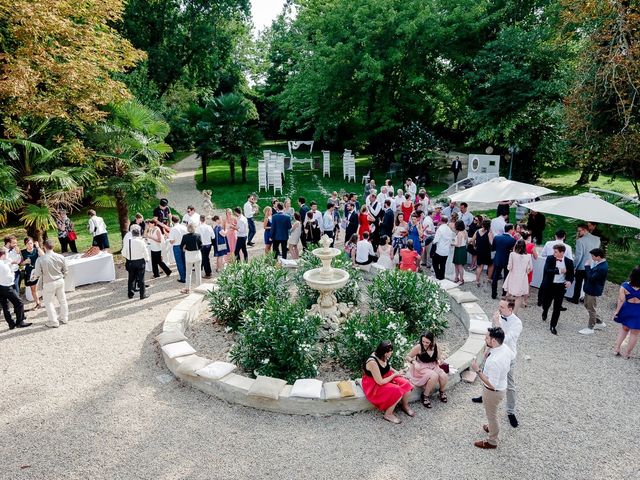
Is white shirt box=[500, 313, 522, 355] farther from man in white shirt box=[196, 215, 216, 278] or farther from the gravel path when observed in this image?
man in white shirt box=[196, 215, 216, 278]

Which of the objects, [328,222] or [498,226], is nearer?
[498,226]

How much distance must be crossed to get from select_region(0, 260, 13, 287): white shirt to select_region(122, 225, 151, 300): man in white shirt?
2.03 metres

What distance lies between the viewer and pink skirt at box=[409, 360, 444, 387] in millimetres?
6160

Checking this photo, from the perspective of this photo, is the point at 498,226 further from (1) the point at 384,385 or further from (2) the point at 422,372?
(1) the point at 384,385

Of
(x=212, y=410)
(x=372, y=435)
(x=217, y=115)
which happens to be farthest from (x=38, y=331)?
(x=217, y=115)

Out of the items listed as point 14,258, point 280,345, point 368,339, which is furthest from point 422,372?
point 14,258

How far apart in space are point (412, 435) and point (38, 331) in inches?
271

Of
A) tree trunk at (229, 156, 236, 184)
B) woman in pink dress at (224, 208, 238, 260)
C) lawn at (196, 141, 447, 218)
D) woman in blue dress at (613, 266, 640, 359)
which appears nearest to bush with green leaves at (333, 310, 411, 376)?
woman in blue dress at (613, 266, 640, 359)

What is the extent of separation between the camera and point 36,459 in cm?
525

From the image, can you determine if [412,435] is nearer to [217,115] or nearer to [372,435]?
[372,435]

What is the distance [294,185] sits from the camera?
22.6 m

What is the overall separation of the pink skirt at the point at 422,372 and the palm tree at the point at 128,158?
9083mm

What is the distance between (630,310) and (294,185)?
670 inches

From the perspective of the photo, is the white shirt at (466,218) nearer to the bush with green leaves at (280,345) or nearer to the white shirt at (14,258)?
the bush with green leaves at (280,345)
